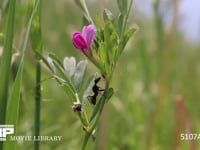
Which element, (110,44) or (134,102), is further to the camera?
(134,102)

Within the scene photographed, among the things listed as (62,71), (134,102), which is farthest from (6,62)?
(134,102)

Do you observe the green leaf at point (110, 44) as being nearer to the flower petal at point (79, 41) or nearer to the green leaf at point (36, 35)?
the flower petal at point (79, 41)

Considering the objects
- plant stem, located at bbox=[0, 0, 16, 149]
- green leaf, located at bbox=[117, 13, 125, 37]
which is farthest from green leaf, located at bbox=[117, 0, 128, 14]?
plant stem, located at bbox=[0, 0, 16, 149]

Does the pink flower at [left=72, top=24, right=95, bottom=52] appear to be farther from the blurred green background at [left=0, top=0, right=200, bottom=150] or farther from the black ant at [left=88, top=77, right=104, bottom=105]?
the blurred green background at [left=0, top=0, right=200, bottom=150]

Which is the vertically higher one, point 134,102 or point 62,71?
point 134,102

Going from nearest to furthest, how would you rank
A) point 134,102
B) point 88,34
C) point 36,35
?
1. point 88,34
2. point 36,35
3. point 134,102

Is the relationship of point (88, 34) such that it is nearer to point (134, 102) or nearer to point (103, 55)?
point (103, 55)

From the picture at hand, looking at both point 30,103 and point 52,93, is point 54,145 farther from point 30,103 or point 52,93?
point 52,93

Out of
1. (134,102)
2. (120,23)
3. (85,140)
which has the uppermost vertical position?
(134,102)
